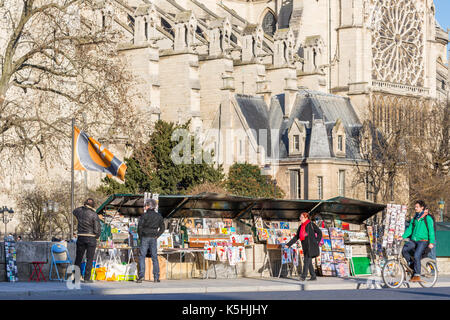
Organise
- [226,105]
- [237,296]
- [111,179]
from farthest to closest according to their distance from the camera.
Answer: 1. [226,105]
2. [111,179]
3. [237,296]

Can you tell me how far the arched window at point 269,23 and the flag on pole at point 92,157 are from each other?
2265 inches

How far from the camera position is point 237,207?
24016 mm

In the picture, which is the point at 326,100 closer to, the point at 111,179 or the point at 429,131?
the point at 429,131

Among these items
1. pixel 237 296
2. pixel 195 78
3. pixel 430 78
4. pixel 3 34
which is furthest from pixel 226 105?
pixel 237 296

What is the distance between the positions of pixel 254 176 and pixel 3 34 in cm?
1687

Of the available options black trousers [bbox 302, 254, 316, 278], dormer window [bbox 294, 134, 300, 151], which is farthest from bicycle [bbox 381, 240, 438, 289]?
dormer window [bbox 294, 134, 300, 151]

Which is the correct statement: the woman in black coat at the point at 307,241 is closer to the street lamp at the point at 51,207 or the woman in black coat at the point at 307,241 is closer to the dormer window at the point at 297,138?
the street lamp at the point at 51,207

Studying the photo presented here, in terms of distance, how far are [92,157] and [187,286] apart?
564 centimetres

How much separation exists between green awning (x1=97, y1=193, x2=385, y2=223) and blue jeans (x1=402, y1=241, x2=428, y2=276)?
354cm

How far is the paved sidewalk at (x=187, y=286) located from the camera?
61.8 feet

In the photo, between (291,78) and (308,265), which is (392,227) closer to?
(308,265)

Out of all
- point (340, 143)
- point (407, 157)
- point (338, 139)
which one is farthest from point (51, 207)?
point (407, 157)

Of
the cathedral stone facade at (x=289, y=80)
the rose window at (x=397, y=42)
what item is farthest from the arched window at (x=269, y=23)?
the rose window at (x=397, y=42)

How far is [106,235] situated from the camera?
73.8 ft
